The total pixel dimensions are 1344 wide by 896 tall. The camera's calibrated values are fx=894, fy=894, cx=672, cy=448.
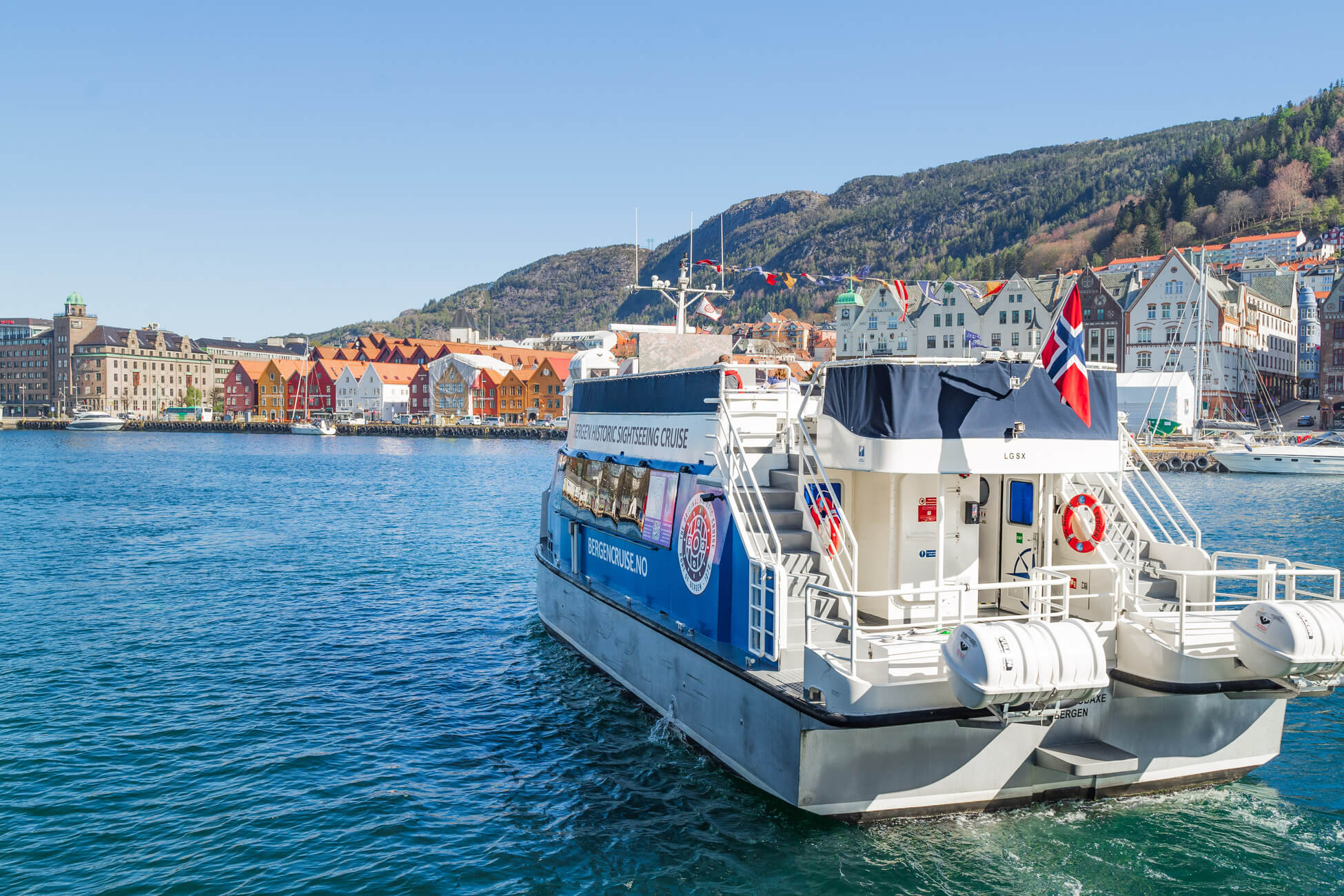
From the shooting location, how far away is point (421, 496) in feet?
172

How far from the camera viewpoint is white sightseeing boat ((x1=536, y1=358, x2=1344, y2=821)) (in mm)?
9039

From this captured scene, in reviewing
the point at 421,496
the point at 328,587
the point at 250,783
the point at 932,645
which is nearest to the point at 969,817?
the point at 932,645

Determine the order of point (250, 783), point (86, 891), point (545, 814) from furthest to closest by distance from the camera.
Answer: point (250, 783) → point (545, 814) → point (86, 891)

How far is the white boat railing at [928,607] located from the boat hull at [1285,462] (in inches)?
2471

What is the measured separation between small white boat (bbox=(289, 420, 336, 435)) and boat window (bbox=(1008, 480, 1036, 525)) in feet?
459

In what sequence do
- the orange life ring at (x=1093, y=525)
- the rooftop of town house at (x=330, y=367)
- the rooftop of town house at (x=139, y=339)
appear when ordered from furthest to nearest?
the rooftop of town house at (x=139, y=339) → the rooftop of town house at (x=330, y=367) → the orange life ring at (x=1093, y=525)

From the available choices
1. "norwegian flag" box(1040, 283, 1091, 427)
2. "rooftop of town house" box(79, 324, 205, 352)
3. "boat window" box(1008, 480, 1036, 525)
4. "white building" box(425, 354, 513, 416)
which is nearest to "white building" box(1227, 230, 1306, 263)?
"white building" box(425, 354, 513, 416)

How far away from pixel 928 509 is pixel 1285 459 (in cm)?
6538

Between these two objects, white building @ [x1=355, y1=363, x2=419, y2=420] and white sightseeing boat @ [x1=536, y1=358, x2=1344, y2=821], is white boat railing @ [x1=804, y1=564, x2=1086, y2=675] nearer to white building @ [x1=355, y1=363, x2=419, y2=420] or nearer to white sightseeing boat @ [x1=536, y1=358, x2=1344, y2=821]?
white sightseeing boat @ [x1=536, y1=358, x2=1344, y2=821]

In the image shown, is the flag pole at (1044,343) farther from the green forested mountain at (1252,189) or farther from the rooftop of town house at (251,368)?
the rooftop of town house at (251,368)

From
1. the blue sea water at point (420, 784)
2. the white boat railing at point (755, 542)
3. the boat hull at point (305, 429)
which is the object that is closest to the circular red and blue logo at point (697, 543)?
the white boat railing at point (755, 542)

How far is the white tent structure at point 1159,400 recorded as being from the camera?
7350cm

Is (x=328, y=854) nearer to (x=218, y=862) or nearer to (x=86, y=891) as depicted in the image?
(x=218, y=862)

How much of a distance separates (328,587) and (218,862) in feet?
53.3
